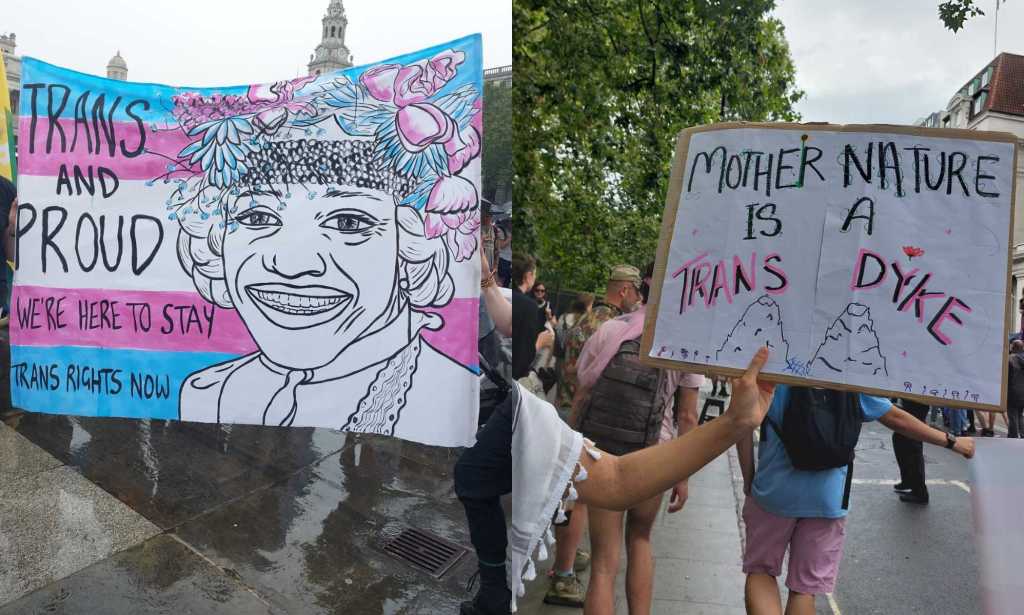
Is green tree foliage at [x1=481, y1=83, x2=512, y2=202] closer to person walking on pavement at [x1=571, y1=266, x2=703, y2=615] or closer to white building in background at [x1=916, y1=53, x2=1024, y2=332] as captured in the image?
person walking on pavement at [x1=571, y1=266, x2=703, y2=615]

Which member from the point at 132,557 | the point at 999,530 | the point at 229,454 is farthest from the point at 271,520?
the point at 999,530

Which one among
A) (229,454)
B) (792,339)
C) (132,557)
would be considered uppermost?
(792,339)

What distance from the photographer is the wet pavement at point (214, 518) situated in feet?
6.55

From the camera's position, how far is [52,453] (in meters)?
2.14

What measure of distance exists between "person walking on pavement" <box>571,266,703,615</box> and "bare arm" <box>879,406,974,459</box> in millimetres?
300

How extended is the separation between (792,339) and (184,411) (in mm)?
1574

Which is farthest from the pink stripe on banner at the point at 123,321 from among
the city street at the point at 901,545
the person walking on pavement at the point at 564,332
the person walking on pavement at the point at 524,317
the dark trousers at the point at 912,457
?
Answer: the dark trousers at the point at 912,457

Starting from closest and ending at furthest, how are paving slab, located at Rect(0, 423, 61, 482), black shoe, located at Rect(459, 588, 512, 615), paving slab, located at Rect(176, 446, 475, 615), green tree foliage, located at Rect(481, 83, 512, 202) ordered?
green tree foliage, located at Rect(481, 83, 512, 202) → black shoe, located at Rect(459, 588, 512, 615) → paving slab, located at Rect(176, 446, 475, 615) → paving slab, located at Rect(0, 423, 61, 482)

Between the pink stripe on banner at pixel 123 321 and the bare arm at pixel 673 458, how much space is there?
1.05 meters

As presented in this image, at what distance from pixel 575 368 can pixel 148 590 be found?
5.10ft

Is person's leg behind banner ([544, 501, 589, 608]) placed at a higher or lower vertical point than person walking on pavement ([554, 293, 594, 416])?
lower

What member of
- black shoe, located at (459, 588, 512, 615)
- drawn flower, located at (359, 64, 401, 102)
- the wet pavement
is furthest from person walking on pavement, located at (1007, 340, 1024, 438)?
drawn flower, located at (359, 64, 401, 102)

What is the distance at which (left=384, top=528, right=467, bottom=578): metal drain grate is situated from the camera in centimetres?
197

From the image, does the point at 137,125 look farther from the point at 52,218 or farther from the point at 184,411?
the point at 184,411
